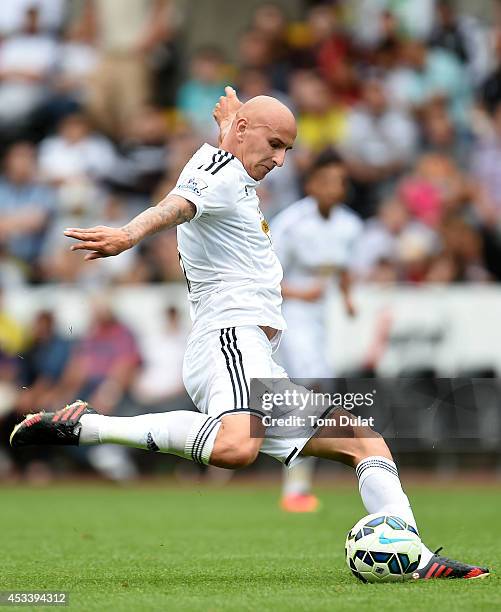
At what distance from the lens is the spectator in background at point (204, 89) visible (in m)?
18.5

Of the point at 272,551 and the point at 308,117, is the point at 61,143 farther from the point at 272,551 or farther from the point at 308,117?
the point at 272,551

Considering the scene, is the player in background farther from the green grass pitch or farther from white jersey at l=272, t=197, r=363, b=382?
the green grass pitch

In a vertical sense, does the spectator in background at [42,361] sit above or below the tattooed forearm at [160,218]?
above

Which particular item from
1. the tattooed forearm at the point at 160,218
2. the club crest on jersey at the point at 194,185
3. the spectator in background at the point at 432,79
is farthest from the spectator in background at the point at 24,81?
the tattooed forearm at the point at 160,218

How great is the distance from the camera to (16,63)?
19.0 m

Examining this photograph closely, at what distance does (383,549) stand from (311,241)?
5.80m

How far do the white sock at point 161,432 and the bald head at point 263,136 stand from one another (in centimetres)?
128

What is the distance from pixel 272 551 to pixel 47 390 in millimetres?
7827

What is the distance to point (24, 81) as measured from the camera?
61.9ft

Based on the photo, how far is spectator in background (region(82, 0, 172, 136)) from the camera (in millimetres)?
19078

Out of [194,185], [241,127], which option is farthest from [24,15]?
[194,185]

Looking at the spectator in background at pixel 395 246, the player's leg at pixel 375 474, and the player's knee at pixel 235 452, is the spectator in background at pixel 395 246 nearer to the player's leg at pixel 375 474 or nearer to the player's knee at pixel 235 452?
the player's leg at pixel 375 474

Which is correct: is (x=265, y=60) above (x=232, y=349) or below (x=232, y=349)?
above

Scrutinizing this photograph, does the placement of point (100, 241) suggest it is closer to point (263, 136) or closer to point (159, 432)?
point (159, 432)
